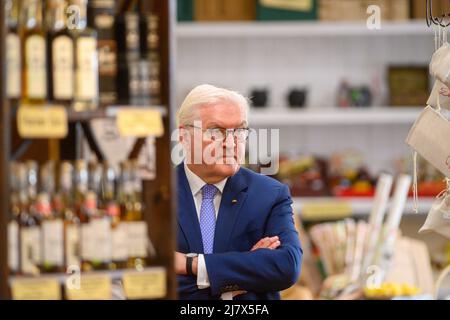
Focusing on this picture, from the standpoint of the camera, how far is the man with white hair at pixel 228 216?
212 centimetres

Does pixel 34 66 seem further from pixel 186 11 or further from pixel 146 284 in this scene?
pixel 186 11

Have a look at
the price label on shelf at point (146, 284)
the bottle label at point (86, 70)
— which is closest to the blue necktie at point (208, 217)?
the price label on shelf at point (146, 284)

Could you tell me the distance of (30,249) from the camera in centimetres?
239

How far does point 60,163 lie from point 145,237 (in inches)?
15.2

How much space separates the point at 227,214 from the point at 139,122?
14.1 inches

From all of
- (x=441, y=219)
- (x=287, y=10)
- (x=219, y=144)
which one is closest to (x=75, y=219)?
(x=219, y=144)

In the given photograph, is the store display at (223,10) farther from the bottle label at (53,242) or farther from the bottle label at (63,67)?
the bottle label at (53,242)

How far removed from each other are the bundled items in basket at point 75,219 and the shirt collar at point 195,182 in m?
0.28

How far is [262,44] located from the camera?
16.6 feet

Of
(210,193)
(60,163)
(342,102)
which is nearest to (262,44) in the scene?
(342,102)

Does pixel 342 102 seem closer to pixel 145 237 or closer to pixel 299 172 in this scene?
pixel 299 172

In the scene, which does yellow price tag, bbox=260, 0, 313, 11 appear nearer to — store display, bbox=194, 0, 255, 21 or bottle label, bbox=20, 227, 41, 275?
store display, bbox=194, 0, 255, 21

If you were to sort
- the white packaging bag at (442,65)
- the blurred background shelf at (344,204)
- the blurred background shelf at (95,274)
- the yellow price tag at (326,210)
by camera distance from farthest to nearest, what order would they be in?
1. the blurred background shelf at (344,204)
2. the yellow price tag at (326,210)
3. the blurred background shelf at (95,274)
4. the white packaging bag at (442,65)

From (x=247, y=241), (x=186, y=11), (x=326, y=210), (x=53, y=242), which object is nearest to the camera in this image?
(x=247, y=241)
